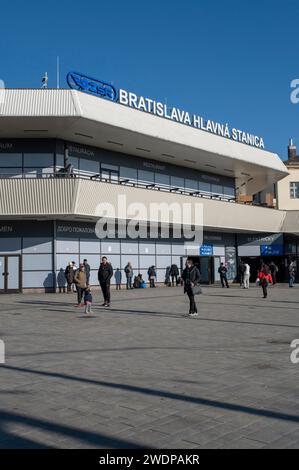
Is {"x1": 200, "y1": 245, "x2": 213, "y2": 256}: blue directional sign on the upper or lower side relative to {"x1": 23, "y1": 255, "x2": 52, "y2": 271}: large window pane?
upper

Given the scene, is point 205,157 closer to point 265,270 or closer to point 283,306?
point 265,270

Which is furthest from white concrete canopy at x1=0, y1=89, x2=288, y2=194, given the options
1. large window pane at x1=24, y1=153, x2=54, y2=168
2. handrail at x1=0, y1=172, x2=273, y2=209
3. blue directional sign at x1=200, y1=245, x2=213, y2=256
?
blue directional sign at x1=200, y1=245, x2=213, y2=256

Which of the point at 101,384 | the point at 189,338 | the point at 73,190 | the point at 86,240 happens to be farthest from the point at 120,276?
the point at 101,384

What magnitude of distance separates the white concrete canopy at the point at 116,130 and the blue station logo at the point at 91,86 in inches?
51.6

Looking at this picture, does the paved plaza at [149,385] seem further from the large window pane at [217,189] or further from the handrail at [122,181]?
the large window pane at [217,189]

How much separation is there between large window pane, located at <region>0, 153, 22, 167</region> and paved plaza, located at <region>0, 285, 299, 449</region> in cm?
1758

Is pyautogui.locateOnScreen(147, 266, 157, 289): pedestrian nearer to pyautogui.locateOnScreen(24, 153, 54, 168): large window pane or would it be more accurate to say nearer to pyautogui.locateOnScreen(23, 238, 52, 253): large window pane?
pyautogui.locateOnScreen(23, 238, 52, 253): large window pane

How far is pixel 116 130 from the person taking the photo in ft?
94.7

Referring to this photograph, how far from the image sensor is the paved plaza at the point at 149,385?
4.93 m

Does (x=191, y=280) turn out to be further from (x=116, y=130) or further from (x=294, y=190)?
(x=294, y=190)

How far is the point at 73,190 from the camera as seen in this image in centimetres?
2684

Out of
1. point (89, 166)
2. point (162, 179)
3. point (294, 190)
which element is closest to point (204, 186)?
point (162, 179)

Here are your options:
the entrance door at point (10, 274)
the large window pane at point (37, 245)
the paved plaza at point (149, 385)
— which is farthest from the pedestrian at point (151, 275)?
the paved plaza at point (149, 385)

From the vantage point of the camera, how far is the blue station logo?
2823cm
